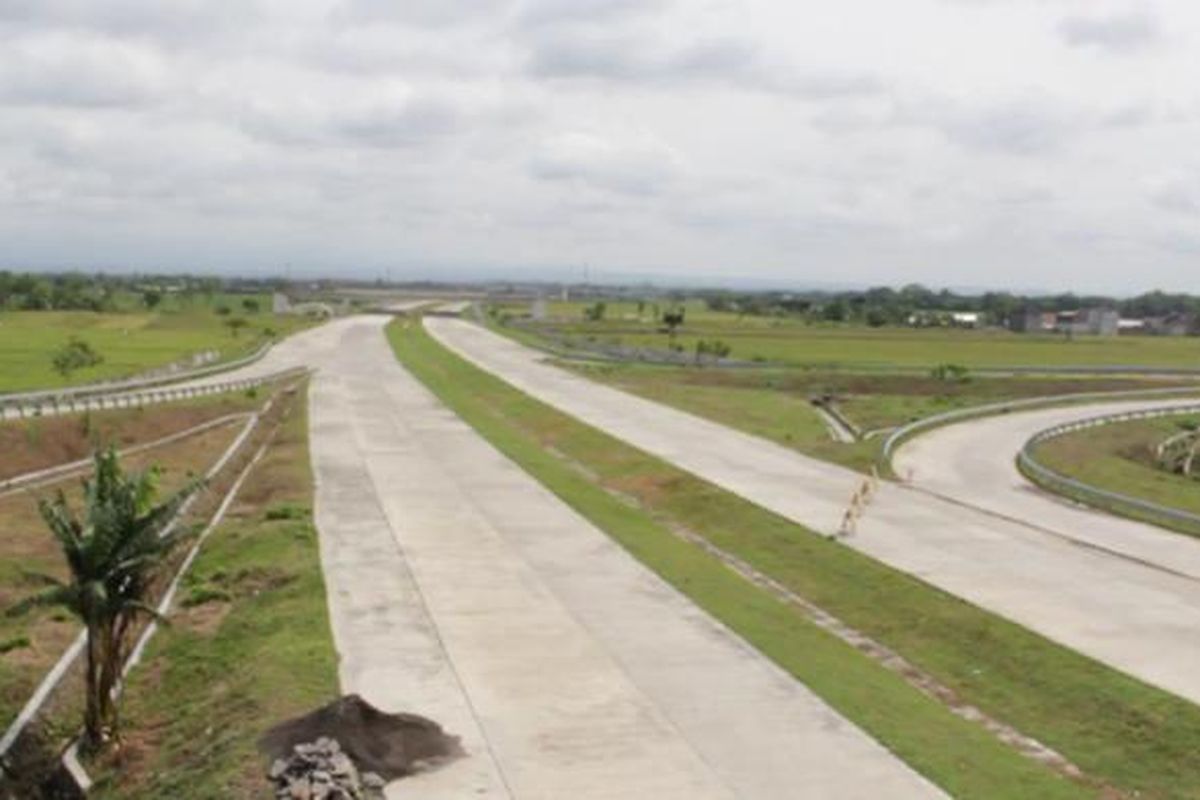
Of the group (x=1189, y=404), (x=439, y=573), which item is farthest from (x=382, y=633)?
(x=1189, y=404)

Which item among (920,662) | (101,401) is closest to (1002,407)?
(101,401)

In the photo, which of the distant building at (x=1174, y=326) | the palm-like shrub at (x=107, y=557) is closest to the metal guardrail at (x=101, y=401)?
the palm-like shrub at (x=107, y=557)

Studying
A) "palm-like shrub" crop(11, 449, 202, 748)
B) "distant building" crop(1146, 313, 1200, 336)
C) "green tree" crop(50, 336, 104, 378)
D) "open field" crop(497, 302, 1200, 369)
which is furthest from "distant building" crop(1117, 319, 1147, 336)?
"palm-like shrub" crop(11, 449, 202, 748)

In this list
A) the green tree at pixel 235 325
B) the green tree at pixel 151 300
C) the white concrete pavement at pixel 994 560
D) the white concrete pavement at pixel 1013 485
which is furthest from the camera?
the green tree at pixel 151 300

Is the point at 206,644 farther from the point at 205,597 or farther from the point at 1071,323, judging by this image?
the point at 1071,323

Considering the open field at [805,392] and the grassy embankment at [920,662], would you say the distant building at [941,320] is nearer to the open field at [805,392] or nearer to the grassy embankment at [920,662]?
the open field at [805,392]

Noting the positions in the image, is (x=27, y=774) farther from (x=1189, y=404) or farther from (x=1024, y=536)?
(x=1189, y=404)
